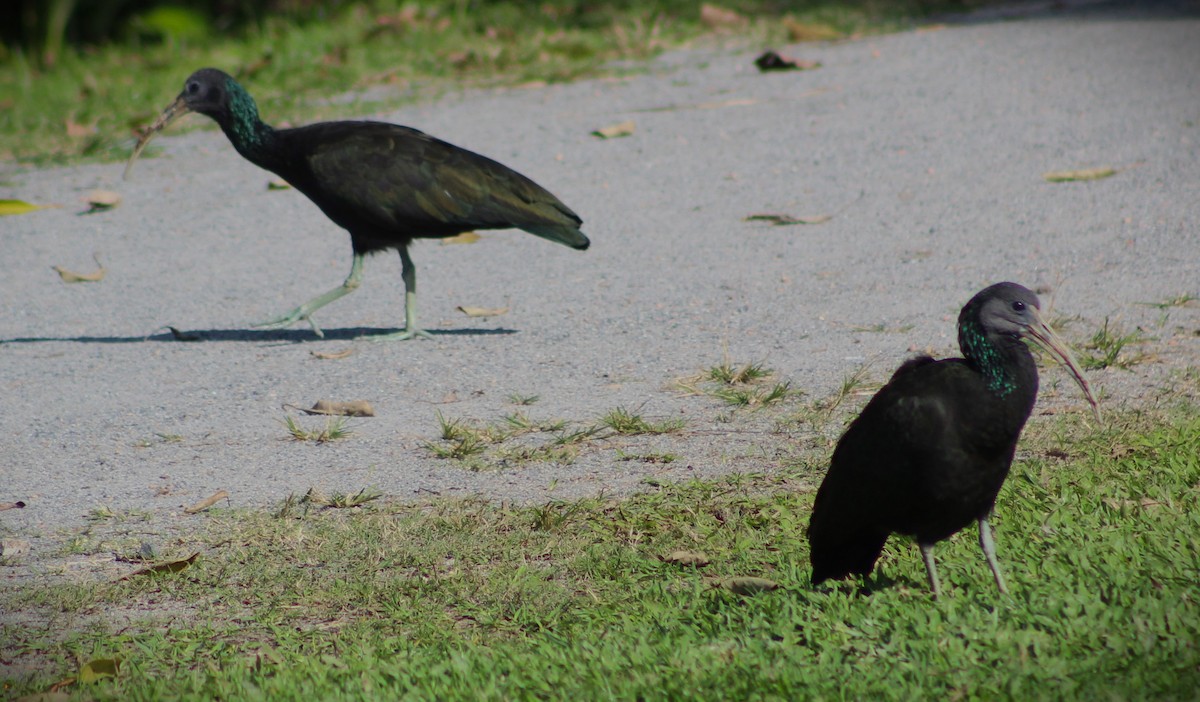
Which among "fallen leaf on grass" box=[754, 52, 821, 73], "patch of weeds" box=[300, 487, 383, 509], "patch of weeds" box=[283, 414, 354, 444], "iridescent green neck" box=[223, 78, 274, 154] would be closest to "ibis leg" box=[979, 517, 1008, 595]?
"patch of weeds" box=[300, 487, 383, 509]

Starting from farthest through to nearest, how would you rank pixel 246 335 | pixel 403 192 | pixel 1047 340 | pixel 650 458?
1. pixel 246 335
2. pixel 403 192
3. pixel 650 458
4. pixel 1047 340

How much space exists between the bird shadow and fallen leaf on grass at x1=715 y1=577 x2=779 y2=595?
266 centimetres

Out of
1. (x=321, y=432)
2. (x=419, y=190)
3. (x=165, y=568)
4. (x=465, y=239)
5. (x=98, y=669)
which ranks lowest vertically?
(x=465, y=239)

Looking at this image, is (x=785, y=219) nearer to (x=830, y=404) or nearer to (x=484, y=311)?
(x=484, y=311)

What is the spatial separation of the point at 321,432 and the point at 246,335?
1584 millimetres

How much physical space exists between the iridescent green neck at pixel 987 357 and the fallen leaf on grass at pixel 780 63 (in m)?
7.50

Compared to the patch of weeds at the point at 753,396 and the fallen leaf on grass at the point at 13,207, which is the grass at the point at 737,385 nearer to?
the patch of weeds at the point at 753,396

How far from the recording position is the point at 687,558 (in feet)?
14.1

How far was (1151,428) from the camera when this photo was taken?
4910 mm

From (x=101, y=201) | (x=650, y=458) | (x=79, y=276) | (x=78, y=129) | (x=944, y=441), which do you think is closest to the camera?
(x=944, y=441)

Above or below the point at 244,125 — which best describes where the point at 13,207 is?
below

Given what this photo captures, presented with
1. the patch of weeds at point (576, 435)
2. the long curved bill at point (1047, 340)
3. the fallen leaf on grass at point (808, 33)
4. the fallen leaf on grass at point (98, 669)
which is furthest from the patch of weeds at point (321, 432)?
the fallen leaf on grass at point (808, 33)

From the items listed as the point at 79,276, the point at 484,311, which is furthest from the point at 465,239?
the point at 79,276

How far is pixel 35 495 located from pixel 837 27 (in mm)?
9162
